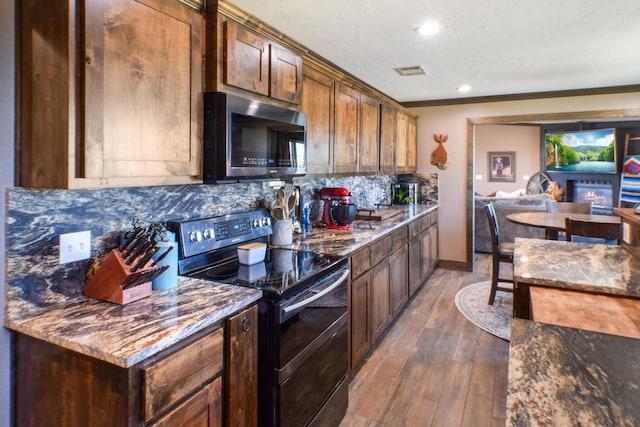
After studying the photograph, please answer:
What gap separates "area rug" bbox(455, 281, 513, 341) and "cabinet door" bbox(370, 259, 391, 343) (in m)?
0.98

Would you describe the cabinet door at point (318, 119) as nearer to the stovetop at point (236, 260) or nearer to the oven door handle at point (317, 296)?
the stovetop at point (236, 260)

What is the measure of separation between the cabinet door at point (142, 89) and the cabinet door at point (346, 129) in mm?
1463

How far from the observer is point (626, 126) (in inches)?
333

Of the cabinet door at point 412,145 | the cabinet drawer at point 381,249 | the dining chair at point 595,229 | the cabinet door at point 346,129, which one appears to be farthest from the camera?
the cabinet door at point 412,145

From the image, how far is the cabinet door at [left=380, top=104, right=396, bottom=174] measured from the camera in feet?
13.3

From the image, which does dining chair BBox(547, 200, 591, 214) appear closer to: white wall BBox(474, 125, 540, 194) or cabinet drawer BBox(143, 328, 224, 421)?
cabinet drawer BBox(143, 328, 224, 421)

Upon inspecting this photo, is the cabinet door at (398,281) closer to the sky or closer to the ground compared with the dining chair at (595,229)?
closer to the ground

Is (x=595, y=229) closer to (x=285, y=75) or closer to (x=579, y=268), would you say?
(x=579, y=268)

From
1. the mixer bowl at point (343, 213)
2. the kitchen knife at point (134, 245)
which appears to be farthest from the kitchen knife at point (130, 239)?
the mixer bowl at point (343, 213)

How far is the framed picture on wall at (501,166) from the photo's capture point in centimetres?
960

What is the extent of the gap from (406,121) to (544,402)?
447cm

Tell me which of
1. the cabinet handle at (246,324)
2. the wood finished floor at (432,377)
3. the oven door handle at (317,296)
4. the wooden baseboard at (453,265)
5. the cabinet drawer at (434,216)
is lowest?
the wood finished floor at (432,377)

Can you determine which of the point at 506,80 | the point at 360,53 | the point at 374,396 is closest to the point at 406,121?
the point at 506,80

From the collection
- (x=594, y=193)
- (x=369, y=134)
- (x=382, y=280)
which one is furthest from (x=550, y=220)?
(x=594, y=193)
